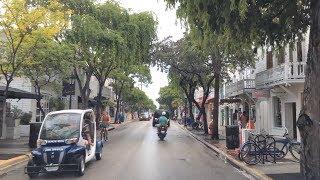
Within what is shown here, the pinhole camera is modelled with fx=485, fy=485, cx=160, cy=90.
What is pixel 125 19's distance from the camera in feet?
98.0

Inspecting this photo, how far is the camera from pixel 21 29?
815 inches

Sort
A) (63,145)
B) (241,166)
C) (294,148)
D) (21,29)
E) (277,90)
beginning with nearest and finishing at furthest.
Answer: (63,145), (241,166), (294,148), (21,29), (277,90)

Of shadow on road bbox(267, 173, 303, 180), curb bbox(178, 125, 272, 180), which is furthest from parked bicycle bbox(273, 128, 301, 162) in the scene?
shadow on road bbox(267, 173, 303, 180)

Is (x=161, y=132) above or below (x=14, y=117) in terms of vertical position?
below

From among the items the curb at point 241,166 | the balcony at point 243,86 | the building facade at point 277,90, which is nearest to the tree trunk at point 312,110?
the curb at point 241,166

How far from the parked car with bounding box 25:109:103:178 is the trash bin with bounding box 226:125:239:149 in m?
7.21

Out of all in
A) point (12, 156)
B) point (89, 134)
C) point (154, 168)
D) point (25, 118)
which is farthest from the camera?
point (25, 118)

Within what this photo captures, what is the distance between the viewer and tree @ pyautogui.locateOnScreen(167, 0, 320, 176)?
10548mm

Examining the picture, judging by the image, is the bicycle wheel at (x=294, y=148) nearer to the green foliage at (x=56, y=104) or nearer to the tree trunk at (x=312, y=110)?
the tree trunk at (x=312, y=110)

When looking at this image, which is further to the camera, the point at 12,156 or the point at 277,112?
the point at 277,112

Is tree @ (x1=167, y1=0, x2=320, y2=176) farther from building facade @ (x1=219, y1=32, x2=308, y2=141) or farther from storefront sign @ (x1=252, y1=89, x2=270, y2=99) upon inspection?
storefront sign @ (x1=252, y1=89, x2=270, y2=99)

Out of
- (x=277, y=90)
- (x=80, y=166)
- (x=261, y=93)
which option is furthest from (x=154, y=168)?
(x=277, y=90)

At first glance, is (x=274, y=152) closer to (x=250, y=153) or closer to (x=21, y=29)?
(x=250, y=153)

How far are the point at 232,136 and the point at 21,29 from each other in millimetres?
10181
